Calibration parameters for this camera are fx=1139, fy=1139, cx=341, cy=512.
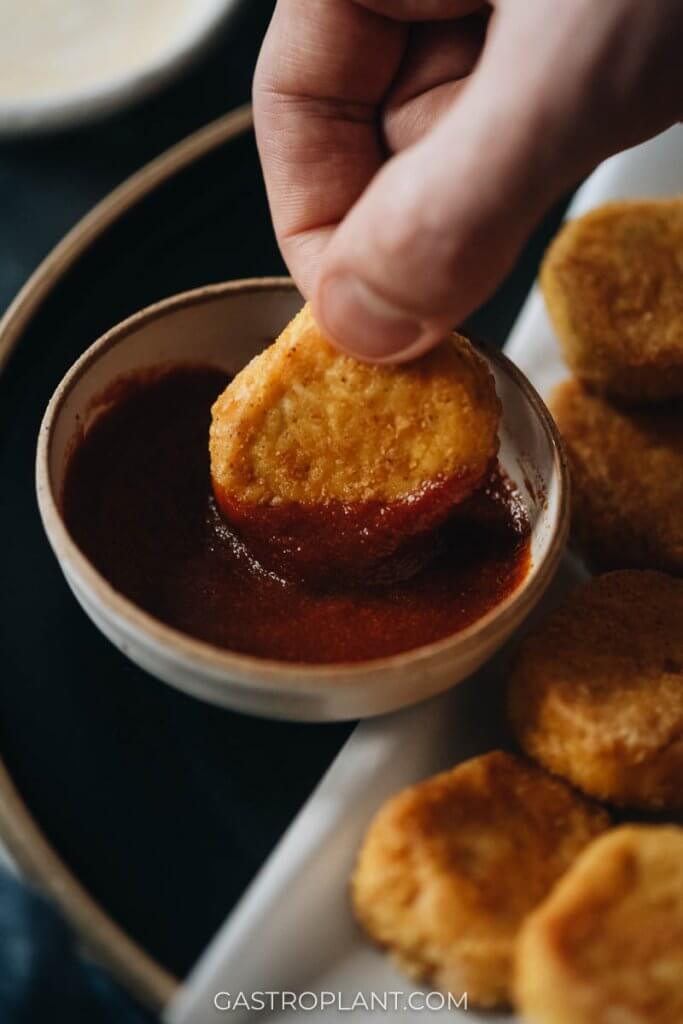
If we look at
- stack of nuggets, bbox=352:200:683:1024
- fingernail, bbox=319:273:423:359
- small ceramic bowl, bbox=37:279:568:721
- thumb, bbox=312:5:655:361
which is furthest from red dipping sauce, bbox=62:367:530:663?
thumb, bbox=312:5:655:361

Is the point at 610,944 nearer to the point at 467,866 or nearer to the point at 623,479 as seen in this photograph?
the point at 467,866

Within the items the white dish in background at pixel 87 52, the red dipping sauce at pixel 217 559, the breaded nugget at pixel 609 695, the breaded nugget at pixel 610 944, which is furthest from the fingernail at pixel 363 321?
the white dish in background at pixel 87 52

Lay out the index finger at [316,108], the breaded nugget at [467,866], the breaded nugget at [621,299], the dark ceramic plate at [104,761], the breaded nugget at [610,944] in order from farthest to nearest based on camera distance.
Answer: the breaded nugget at [621,299] < the index finger at [316,108] < the dark ceramic plate at [104,761] < the breaded nugget at [467,866] < the breaded nugget at [610,944]

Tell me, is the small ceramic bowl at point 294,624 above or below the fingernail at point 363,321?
below

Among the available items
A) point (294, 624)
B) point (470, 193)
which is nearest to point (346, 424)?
point (294, 624)

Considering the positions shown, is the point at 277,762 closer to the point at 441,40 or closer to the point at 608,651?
the point at 608,651

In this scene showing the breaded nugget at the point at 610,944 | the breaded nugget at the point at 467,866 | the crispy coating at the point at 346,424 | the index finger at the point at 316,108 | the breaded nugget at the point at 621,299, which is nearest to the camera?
the breaded nugget at the point at 610,944

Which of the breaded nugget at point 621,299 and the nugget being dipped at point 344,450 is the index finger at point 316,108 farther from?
the breaded nugget at point 621,299

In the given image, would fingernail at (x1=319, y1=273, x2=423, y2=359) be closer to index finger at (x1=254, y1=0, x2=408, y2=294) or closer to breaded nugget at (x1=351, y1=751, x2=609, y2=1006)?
index finger at (x1=254, y1=0, x2=408, y2=294)
